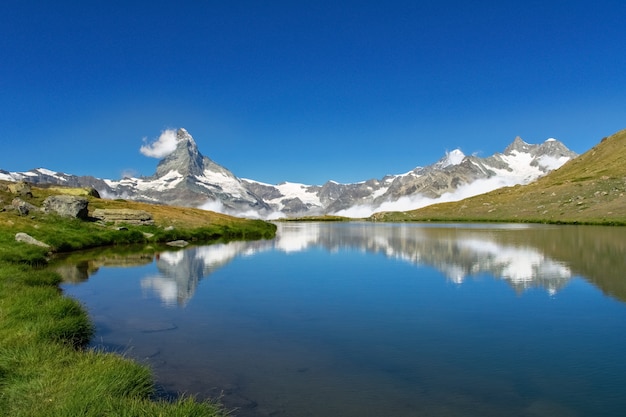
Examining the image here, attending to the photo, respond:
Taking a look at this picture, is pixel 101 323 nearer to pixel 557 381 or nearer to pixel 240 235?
pixel 557 381

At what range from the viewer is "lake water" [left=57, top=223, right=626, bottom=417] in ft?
46.0

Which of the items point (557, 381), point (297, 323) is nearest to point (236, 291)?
point (297, 323)

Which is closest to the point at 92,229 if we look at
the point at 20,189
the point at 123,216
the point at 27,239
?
the point at 123,216

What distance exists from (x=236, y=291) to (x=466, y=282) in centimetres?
1693

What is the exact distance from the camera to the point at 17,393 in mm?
11945

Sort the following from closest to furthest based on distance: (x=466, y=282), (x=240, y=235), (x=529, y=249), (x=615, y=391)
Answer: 1. (x=615, y=391)
2. (x=466, y=282)
3. (x=529, y=249)
4. (x=240, y=235)

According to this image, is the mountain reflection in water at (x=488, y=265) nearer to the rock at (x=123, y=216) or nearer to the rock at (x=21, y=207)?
the rock at (x=21, y=207)

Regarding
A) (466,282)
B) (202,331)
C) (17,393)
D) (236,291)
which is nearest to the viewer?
(17,393)

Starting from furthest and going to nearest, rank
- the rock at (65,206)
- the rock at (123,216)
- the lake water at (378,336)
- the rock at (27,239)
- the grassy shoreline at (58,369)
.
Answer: the rock at (123,216)
the rock at (65,206)
the rock at (27,239)
the lake water at (378,336)
the grassy shoreline at (58,369)

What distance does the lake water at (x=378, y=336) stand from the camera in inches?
551

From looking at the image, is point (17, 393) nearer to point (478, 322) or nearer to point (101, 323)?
point (101, 323)

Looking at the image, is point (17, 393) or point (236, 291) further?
point (236, 291)

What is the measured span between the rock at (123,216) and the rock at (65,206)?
7.42 metres

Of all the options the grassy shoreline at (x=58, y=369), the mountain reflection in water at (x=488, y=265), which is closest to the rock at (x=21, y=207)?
the mountain reflection in water at (x=488, y=265)
